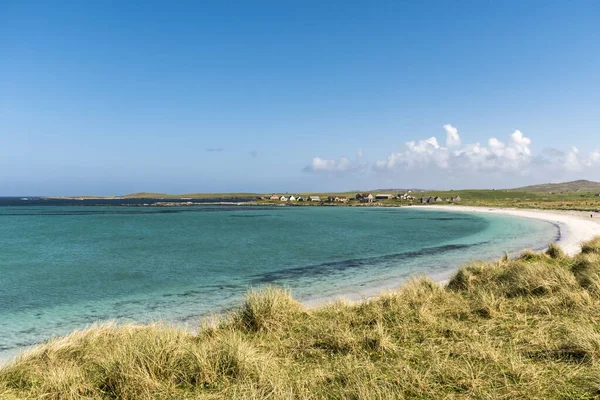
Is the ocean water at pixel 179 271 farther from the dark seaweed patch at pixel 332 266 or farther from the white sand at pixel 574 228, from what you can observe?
the white sand at pixel 574 228

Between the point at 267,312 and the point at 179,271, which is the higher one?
the point at 267,312

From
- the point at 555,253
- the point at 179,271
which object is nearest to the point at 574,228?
the point at 555,253

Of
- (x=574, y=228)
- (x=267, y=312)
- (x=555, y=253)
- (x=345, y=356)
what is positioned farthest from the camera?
(x=574, y=228)

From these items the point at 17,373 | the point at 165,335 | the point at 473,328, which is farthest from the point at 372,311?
the point at 17,373

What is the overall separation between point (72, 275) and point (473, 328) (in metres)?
25.6

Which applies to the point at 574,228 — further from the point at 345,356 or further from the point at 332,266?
the point at 345,356

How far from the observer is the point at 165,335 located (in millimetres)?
7031

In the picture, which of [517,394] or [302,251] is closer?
[517,394]

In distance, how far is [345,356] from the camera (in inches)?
279

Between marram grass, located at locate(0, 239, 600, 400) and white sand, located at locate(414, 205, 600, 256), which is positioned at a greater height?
marram grass, located at locate(0, 239, 600, 400)

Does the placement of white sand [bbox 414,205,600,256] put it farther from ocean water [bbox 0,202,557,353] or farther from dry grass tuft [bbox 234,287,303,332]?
dry grass tuft [bbox 234,287,303,332]

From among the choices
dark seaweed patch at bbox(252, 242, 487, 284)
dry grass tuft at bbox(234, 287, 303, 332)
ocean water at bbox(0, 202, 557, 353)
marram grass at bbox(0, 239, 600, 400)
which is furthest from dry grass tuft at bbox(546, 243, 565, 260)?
dry grass tuft at bbox(234, 287, 303, 332)

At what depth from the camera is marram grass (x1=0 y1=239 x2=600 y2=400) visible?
556cm

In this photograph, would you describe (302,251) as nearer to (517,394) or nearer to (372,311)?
(372,311)
